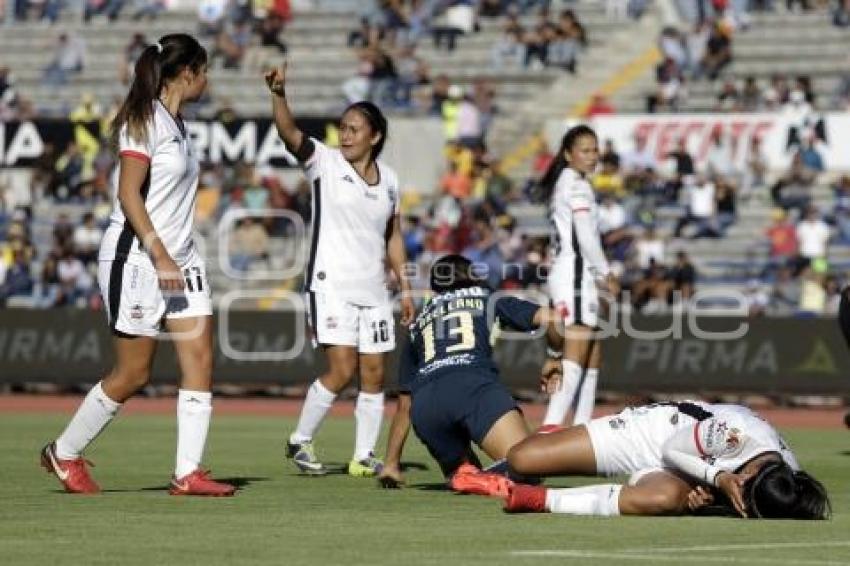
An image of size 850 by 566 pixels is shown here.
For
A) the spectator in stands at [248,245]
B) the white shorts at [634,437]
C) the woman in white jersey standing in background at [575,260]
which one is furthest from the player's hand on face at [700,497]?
the spectator in stands at [248,245]

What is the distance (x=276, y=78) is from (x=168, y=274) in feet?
6.34

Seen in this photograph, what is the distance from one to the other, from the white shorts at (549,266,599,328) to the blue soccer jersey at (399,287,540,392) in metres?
4.74

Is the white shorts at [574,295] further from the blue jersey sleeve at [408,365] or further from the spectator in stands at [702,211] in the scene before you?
the spectator in stands at [702,211]

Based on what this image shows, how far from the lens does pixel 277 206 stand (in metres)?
36.7

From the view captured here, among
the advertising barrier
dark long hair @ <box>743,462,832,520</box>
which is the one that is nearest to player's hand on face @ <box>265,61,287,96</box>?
dark long hair @ <box>743,462,832,520</box>

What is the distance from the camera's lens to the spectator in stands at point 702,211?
34344 mm

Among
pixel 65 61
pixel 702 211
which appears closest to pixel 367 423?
pixel 702 211

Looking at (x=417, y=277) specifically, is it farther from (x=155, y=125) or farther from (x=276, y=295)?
(x=155, y=125)

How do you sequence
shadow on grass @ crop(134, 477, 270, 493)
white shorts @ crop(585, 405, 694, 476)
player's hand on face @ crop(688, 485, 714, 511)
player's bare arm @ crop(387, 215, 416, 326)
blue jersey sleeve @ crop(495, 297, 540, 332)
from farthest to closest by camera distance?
player's bare arm @ crop(387, 215, 416, 326) < blue jersey sleeve @ crop(495, 297, 540, 332) < shadow on grass @ crop(134, 477, 270, 493) < white shorts @ crop(585, 405, 694, 476) < player's hand on face @ crop(688, 485, 714, 511)

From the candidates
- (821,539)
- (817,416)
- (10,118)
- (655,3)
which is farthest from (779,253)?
(821,539)

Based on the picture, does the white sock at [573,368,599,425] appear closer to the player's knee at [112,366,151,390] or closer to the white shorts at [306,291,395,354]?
the white shorts at [306,291,395,354]

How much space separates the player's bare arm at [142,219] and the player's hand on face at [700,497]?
124 inches

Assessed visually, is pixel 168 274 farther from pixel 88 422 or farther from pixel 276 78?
pixel 276 78

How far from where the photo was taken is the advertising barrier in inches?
1147
